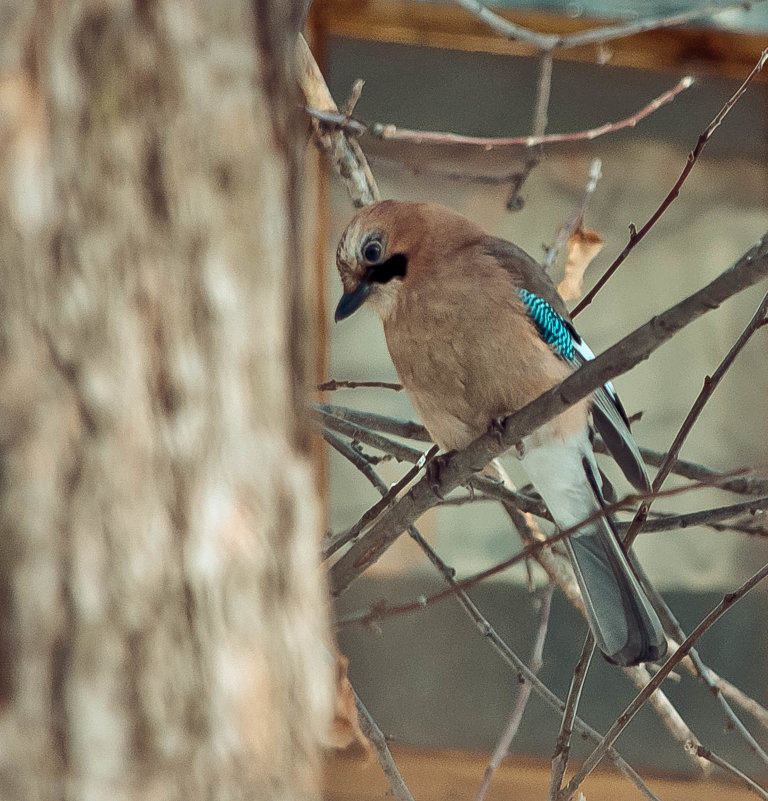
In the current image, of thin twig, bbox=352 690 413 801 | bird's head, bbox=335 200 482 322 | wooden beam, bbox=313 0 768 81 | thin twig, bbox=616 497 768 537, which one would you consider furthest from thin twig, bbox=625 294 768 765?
wooden beam, bbox=313 0 768 81

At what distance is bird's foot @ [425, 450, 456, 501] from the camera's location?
149 centimetres

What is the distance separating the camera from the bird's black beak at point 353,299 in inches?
73.2

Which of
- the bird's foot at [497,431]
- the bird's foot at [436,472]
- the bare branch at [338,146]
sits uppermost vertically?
the bare branch at [338,146]

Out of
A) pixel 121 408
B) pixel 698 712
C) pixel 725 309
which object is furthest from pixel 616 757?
pixel 725 309

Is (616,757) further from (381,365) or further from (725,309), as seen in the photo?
(725,309)

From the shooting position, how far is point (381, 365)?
3082 millimetres

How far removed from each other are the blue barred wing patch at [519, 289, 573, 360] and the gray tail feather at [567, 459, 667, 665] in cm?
33

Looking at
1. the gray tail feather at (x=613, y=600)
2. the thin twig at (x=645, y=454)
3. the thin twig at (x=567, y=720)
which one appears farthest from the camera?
the gray tail feather at (x=613, y=600)

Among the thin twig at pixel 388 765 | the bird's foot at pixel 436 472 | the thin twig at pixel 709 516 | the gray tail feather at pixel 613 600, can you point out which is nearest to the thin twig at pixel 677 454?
the thin twig at pixel 709 516

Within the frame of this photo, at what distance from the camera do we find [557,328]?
1.94 meters

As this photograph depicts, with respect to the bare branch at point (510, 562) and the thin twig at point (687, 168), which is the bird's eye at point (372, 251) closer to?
the thin twig at point (687, 168)

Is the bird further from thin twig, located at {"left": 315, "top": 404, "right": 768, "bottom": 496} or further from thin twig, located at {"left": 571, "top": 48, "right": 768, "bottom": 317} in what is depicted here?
thin twig, located at {"left": 571, "top": 48, "right": 768, "bottom": 317}

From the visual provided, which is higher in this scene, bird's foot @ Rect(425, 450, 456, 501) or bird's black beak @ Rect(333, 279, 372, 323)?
bird's black beak @ Rect(333, 279, 372, 323)

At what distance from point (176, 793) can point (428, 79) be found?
2800 millimetres
